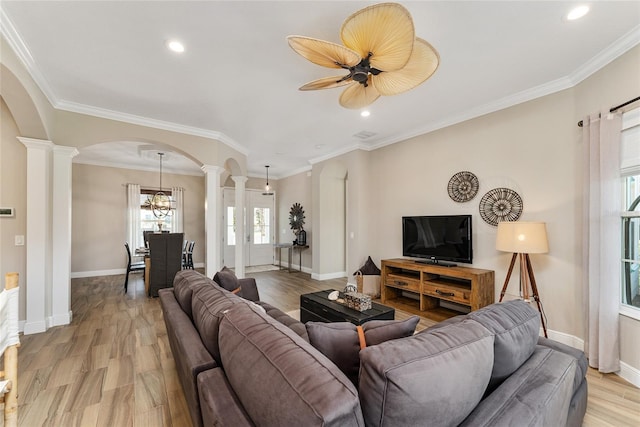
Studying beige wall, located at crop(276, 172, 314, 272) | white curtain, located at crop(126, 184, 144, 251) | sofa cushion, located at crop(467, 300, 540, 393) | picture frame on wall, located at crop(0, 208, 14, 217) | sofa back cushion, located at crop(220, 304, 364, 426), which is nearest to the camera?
sofa back cushion, located at crop(220, 304, 364, 426)

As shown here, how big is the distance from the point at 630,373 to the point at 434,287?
183 centimetres

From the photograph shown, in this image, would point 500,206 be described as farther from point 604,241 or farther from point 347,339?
point 347,339

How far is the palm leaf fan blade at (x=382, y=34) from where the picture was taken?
1.51 m

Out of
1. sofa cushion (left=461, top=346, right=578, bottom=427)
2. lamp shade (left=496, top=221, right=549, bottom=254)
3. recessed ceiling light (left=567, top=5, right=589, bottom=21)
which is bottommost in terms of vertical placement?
sofa cushion (left=461, top=346, right=578, bottom=427)

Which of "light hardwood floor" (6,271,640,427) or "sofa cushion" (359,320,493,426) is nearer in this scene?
"sofa cushion" (359,320,493,426)

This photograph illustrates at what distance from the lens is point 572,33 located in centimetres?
221

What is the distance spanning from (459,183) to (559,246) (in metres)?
1.37

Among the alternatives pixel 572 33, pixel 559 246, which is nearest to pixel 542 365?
pixel 559 246

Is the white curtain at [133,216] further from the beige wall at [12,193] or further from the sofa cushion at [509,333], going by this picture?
the sofa cushion at [509,333]

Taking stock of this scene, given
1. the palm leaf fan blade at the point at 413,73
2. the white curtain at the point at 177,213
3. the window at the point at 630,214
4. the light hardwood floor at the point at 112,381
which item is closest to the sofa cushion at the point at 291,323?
the light hardwood floor at the point at 112,381

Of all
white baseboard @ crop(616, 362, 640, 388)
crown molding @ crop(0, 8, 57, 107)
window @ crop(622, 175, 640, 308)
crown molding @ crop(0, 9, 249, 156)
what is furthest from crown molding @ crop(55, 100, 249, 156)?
white baseboard @ crop(616, 362, 640, 388)

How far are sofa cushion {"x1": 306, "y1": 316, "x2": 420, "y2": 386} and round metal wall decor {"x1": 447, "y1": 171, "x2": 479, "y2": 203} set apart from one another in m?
3.08

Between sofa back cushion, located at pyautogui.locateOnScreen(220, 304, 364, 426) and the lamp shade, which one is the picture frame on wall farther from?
the lamp shade

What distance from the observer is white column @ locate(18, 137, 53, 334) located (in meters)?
3.19
